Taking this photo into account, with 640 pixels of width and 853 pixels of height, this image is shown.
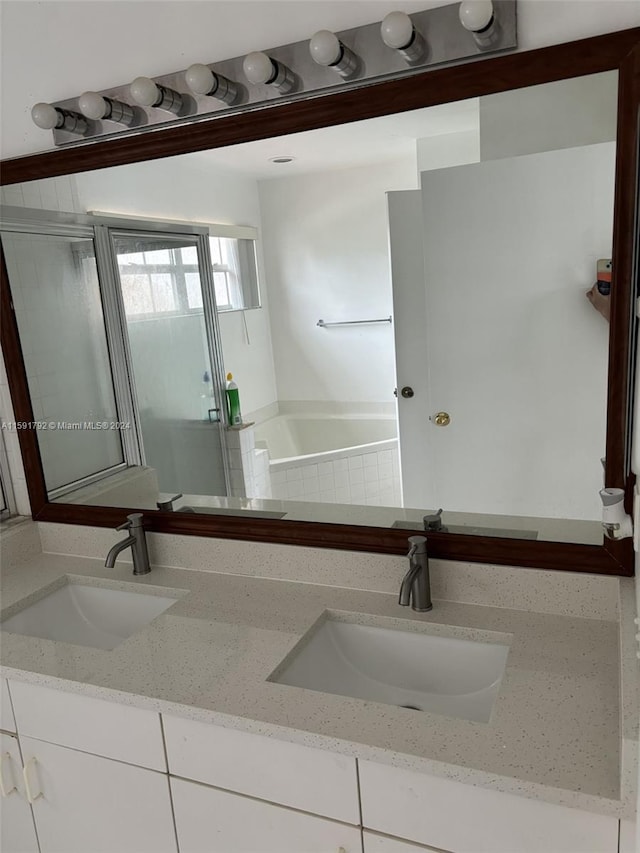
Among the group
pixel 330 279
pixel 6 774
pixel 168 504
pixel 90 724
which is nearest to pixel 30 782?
pixel 6 774

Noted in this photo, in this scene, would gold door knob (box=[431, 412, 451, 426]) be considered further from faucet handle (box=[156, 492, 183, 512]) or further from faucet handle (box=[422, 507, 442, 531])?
faucet handle (box=[156, 492, 183, 512])

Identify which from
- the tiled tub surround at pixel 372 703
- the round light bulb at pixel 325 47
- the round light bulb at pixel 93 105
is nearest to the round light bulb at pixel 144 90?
the round light bulb at pixel 93 105

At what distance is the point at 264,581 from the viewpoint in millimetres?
1715

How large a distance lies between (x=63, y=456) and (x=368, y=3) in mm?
1449

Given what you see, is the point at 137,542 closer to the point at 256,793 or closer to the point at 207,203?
the point at 256,793

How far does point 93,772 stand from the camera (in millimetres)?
1422

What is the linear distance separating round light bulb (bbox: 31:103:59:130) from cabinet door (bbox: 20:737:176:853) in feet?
4.75

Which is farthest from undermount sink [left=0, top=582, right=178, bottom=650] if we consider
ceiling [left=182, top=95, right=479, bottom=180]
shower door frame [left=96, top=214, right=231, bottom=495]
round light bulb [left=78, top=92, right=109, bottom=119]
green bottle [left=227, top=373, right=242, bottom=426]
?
round light bulb [left=78, top=92, right=109, bottom=119]

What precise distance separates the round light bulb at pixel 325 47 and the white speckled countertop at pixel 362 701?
1159 mm

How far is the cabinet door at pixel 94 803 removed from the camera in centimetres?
137

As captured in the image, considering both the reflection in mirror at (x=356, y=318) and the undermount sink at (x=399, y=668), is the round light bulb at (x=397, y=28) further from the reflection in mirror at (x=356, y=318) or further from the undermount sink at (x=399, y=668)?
the undermount sink at (x=399, y=668)

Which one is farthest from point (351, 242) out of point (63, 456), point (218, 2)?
point (63, 456)

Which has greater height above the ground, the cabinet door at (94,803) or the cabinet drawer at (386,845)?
the cabinet drawer at (386,845)

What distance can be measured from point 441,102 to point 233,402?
86 centimetres
